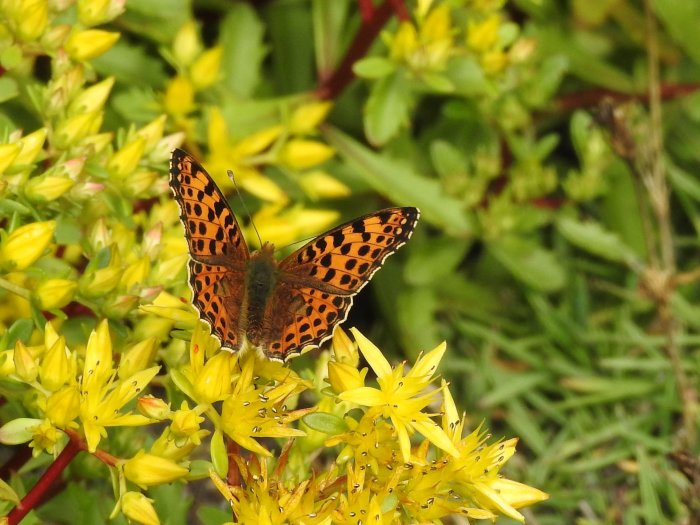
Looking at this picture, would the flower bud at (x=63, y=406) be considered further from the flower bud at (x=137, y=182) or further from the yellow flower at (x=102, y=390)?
the flower bud at (x=137, y=182)

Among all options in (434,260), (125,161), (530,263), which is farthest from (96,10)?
(530,263)

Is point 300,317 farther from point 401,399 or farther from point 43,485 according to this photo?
point 43,485

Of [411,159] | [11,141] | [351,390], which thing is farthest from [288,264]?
[411,159]

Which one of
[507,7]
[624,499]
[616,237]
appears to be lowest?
[624,499]

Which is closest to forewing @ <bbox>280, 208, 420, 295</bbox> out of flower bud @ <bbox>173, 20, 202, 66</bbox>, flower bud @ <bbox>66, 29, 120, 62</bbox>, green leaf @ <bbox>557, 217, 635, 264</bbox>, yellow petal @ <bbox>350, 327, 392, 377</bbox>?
yellow petal @ <bbox>350, 327, 392, 377</bbox>

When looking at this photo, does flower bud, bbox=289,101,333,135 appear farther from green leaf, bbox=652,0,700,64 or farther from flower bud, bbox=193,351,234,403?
green leaf, bbox=652,0,700,64

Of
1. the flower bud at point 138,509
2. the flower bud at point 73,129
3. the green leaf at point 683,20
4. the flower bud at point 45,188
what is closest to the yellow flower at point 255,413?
the flower bud at point 138,509

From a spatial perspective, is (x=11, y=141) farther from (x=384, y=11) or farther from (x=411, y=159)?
(x=411, y=159)
